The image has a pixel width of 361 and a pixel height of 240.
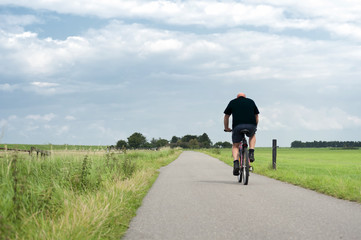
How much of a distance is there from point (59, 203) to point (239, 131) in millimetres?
5853

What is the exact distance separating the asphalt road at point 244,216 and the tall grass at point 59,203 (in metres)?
0.38

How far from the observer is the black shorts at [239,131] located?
1041 cm

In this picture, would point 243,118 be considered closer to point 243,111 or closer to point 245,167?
point 243,111

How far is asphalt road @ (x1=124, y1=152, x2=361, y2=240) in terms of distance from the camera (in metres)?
4.89

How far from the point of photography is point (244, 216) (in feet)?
19.7

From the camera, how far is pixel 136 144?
483 feet

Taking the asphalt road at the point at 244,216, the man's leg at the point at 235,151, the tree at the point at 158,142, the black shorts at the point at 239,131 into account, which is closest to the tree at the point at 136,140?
the tree at the point at 158,142

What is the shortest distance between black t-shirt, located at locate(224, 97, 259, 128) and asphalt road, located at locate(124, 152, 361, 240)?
2.26 metres

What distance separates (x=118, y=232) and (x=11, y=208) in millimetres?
1548

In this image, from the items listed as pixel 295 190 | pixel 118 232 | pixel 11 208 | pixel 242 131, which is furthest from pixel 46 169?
pixel 295 190

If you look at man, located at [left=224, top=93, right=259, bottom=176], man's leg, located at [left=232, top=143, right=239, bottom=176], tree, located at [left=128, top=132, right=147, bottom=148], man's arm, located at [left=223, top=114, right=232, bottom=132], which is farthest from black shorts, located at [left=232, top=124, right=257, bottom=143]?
tree, located at [left=128, top=132, right=147, bottom=148]

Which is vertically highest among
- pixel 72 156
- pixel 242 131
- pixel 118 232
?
pixel 242 131

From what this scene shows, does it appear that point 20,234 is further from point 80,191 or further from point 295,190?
point 295,190

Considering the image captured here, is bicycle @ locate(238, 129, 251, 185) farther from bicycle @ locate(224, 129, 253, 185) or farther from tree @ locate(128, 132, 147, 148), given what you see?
tree @ locate(128, 132, 147, 148)
